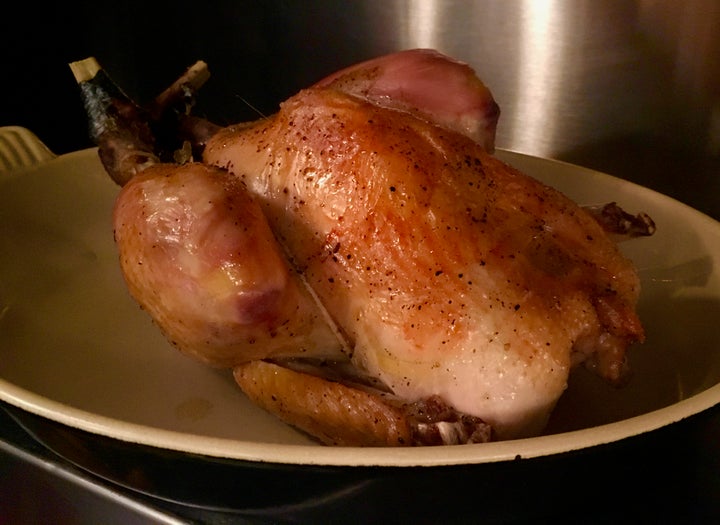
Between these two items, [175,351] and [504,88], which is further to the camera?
[504,88]

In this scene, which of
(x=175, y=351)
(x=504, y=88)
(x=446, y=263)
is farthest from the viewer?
(x=504, y=88)

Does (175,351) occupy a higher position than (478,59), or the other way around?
(478,59)

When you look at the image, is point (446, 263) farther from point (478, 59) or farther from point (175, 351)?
point (478, 59)

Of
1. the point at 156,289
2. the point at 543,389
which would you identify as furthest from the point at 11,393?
the point at 543,389

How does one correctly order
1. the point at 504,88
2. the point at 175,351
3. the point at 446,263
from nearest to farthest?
the point at 446,263 < the point at 175,351 < the point at 504,88

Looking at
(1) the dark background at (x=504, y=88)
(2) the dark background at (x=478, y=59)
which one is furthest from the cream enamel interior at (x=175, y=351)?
(2) the dark background at (x=478, y=59)

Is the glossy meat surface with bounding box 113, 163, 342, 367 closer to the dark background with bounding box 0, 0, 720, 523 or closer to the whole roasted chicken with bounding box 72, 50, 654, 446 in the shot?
the whole roasted chicken with bounding box 72, 50, 654, 446

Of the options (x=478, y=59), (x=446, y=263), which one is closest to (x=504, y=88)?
(x=478, y=59)

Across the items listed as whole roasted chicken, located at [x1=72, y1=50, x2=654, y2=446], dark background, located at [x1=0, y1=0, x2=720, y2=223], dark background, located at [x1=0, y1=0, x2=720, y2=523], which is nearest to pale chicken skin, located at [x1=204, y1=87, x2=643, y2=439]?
whole roasted chicken, located at [x1=72, y1=50, x2=654, y2=446]
